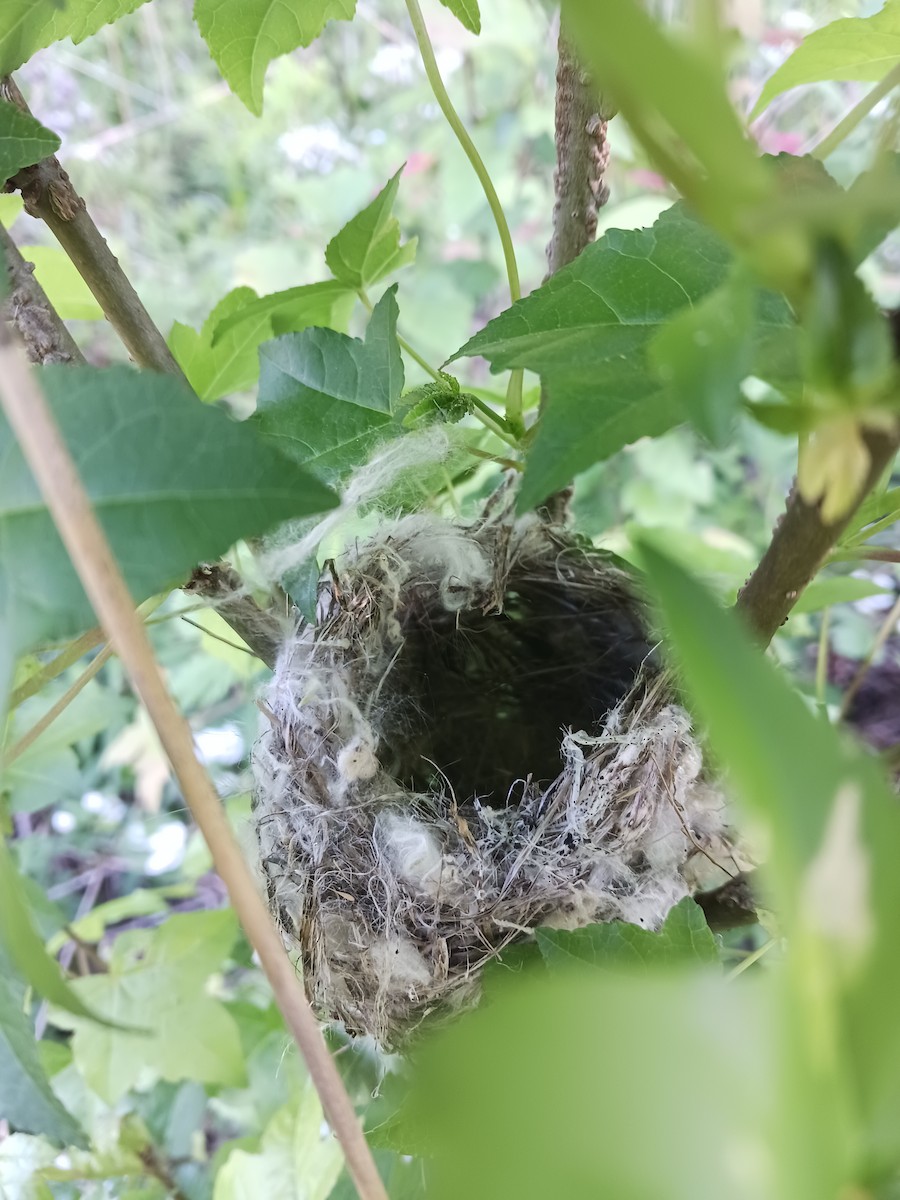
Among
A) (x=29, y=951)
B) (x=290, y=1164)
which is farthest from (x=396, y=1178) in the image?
(x=29, y=951)

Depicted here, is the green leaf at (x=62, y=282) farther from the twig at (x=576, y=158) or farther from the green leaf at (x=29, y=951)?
the green leaf at (x=29, y=951)

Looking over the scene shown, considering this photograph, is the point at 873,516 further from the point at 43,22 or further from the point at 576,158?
the point at 43,22

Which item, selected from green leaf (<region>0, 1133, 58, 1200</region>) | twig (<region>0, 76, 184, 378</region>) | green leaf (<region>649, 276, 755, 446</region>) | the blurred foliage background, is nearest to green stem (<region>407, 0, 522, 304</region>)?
the blurred foliage background

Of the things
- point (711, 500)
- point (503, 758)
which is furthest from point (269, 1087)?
point (711, 500)

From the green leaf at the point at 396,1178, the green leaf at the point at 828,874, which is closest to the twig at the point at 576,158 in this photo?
the green leaf at the point at 828,874

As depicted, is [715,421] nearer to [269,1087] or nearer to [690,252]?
[690,252]
